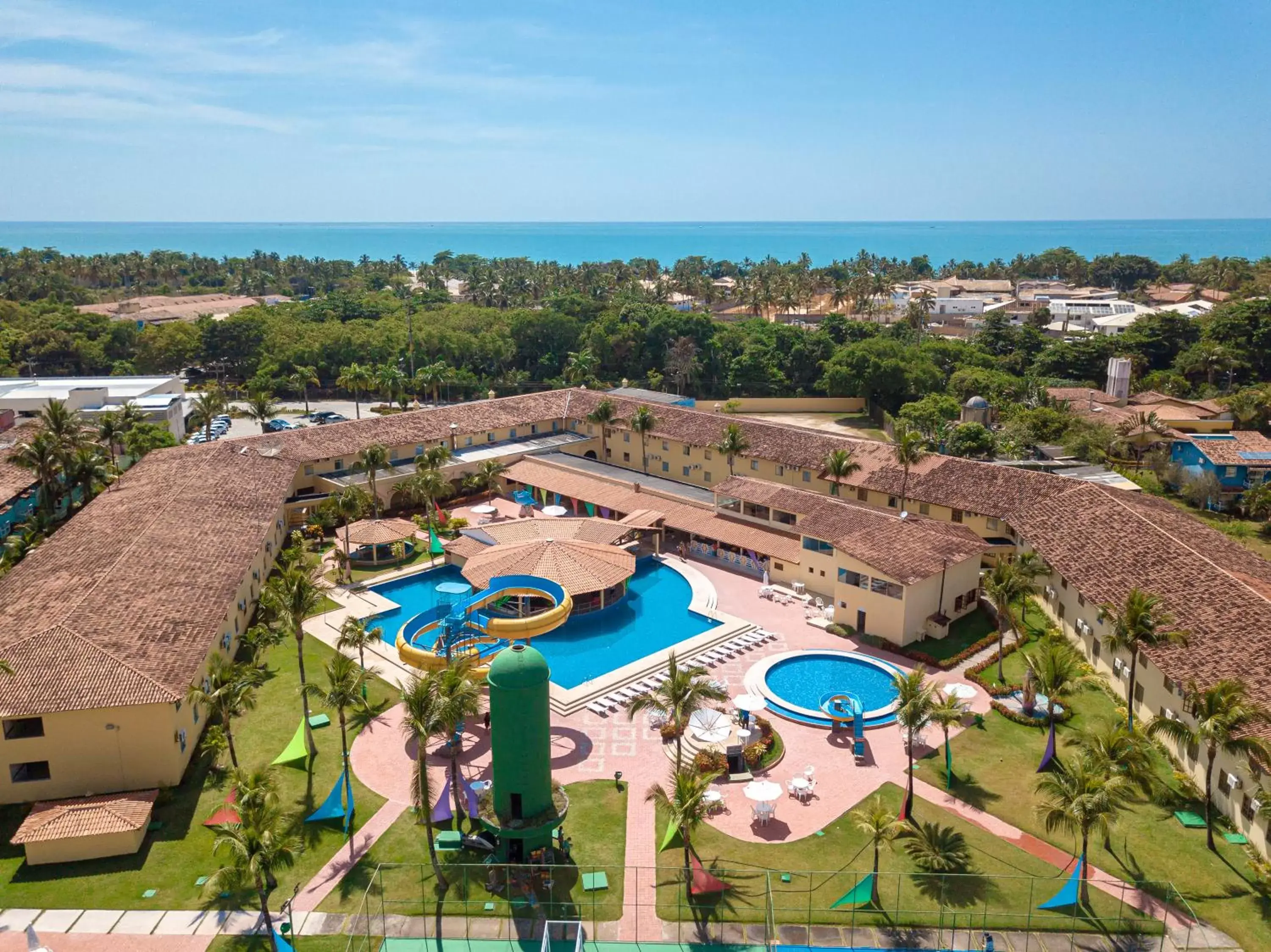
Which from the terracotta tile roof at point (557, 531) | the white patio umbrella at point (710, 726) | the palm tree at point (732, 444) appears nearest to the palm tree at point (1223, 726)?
the white patio umbrella at point (710, 726)

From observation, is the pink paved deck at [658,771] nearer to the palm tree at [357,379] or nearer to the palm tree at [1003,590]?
the palm tree at [1003,590]

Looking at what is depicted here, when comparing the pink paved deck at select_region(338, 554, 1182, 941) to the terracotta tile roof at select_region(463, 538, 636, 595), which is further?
the terracotta tile roof at select_region(463, 538, 636, 595)

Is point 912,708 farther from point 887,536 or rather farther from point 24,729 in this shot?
point 24,729

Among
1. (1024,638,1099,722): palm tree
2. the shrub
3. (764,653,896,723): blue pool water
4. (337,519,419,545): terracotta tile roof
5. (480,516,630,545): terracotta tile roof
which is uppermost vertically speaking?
(1024,638,1099,722): palm tree

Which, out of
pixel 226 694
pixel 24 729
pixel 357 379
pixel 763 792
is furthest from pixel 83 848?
pixel 357 379

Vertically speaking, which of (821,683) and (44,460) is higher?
(44,460)

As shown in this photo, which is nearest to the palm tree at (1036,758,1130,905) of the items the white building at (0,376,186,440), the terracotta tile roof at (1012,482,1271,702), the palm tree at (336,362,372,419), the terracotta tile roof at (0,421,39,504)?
the terracotta tile roof at (1012,482,1271,702)

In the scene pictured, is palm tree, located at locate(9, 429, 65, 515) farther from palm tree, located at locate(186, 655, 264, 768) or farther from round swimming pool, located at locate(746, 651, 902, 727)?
round swimming pool, located at locate(746, 651, 902, 727)
